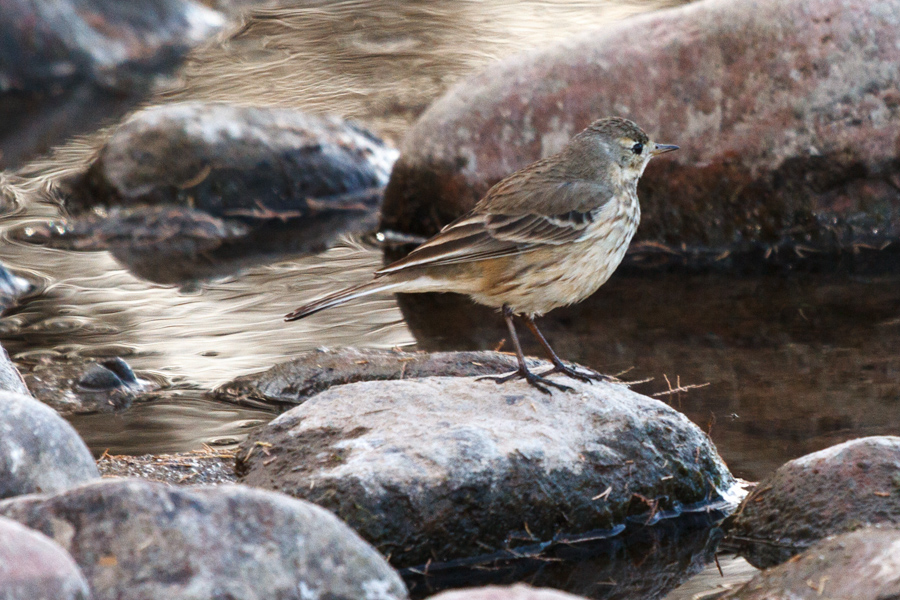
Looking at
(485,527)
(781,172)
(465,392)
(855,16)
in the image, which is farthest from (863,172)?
(485,527)

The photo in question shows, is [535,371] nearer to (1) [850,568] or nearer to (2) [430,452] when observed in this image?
(2) [430,452]

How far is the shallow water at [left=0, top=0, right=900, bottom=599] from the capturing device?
6660 mm

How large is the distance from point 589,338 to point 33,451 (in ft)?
15.6

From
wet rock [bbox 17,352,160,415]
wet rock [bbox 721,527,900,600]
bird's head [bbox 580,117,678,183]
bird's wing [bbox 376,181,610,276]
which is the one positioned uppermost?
bird's head [bbox 580,117,678,183]

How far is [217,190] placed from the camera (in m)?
11.3

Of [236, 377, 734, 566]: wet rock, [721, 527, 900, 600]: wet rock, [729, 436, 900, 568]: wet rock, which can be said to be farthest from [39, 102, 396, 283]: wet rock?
[721, 527, 900, 600]: wet rock

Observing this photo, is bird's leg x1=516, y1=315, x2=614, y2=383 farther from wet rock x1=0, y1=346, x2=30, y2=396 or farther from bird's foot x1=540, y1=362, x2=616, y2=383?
wet rock x1=0, y1=346, x2=30, y2=396

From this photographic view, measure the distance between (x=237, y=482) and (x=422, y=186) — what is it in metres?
5.05

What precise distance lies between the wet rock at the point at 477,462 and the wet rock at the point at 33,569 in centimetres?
178

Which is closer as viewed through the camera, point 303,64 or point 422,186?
point 422,186

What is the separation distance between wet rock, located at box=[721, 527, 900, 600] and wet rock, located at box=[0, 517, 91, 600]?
2694 mm

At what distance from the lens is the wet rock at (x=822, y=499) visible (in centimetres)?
518

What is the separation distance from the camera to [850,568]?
4441mm

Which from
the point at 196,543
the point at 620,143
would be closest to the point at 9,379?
the point at 196,543
